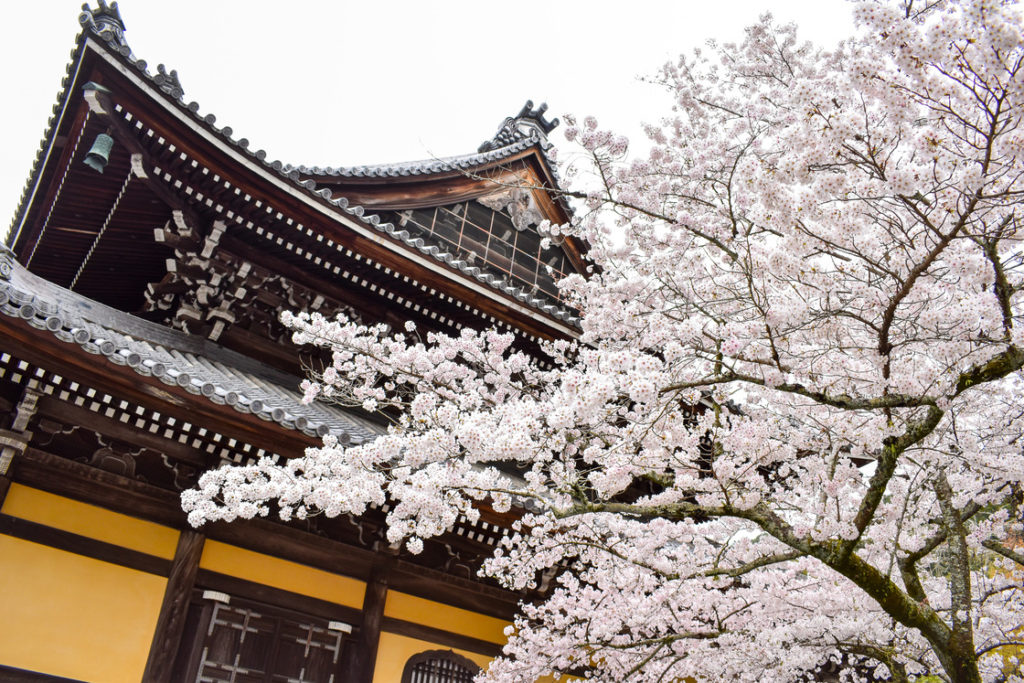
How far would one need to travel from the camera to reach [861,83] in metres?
2.93

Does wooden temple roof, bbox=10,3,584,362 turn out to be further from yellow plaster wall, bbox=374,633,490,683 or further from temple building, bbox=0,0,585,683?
yellow plaster wall, bbox=374,633,490,683

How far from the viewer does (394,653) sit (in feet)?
19.7

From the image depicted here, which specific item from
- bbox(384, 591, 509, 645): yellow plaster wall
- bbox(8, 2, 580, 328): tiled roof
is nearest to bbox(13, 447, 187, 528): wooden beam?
bbox(384, 591, 509, 645): yellow plaster wall

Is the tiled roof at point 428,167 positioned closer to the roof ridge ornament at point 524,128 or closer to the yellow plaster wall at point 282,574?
the roof ridge ornament at point 524,128

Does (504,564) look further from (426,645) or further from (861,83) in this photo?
(861,83)

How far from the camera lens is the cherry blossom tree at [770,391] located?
3.13 m

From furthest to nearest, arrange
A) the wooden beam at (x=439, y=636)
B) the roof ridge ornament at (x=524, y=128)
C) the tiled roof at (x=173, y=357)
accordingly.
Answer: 1. the roof ridge ornament at (x=524, y=128)
2. the wooden beam at (x=439, y=636)
3. the tiled roof at (x=173, y=357)

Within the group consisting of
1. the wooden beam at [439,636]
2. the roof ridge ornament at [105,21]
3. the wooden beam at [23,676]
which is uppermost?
the roof ridge ornament at [105,21]

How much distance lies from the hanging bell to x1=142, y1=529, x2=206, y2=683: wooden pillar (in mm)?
3383

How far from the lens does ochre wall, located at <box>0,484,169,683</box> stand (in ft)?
14.3

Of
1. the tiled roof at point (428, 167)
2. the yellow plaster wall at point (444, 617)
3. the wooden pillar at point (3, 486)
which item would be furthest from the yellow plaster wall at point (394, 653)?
the tiled roof at point (428, 167)

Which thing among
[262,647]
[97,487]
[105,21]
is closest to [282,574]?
[262,647]

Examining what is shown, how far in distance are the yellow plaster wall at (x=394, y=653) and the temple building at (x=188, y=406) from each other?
23 millimetres

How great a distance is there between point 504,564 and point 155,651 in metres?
3.02
